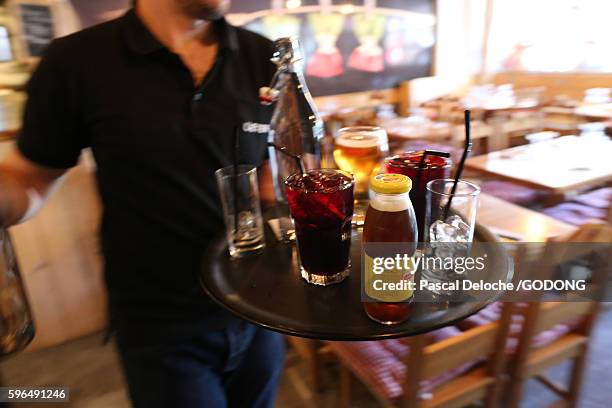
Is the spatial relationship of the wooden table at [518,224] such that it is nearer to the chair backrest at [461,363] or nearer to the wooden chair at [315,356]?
the chair backrest at [461,363]

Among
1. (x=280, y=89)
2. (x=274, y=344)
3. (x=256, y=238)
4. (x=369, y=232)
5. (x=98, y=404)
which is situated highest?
(x=280, y=89)

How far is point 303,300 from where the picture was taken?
70 centimetres

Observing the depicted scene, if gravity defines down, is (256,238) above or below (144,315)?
above

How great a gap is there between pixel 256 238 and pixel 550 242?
0.98 meters

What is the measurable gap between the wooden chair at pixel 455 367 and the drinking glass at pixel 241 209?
0.61m

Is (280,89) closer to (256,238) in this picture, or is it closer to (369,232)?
(256,238)

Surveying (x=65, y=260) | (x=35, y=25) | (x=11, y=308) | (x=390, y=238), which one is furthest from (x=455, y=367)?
(x=35, y=25)

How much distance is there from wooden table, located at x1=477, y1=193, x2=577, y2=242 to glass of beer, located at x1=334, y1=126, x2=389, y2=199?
4.19ft

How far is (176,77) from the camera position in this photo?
3.20 feet

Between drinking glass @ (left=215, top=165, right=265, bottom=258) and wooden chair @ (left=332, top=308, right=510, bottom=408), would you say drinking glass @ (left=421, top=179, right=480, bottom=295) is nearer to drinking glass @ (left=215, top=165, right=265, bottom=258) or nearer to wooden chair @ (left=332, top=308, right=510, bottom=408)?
drinking glass @ (left=215, top=165, right=265, bottom=258)

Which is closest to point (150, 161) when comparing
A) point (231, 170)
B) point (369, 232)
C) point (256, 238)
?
point (231, 170)

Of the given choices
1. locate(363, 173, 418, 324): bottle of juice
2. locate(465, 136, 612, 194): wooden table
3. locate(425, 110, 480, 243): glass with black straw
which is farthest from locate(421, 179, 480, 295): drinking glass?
locate(465, 136, 612, 194): wooden table

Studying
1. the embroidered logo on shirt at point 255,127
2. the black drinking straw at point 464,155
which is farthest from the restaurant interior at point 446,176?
the embroidered logo on shirt at point 255,127

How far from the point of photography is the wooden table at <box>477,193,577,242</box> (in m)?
2.07
